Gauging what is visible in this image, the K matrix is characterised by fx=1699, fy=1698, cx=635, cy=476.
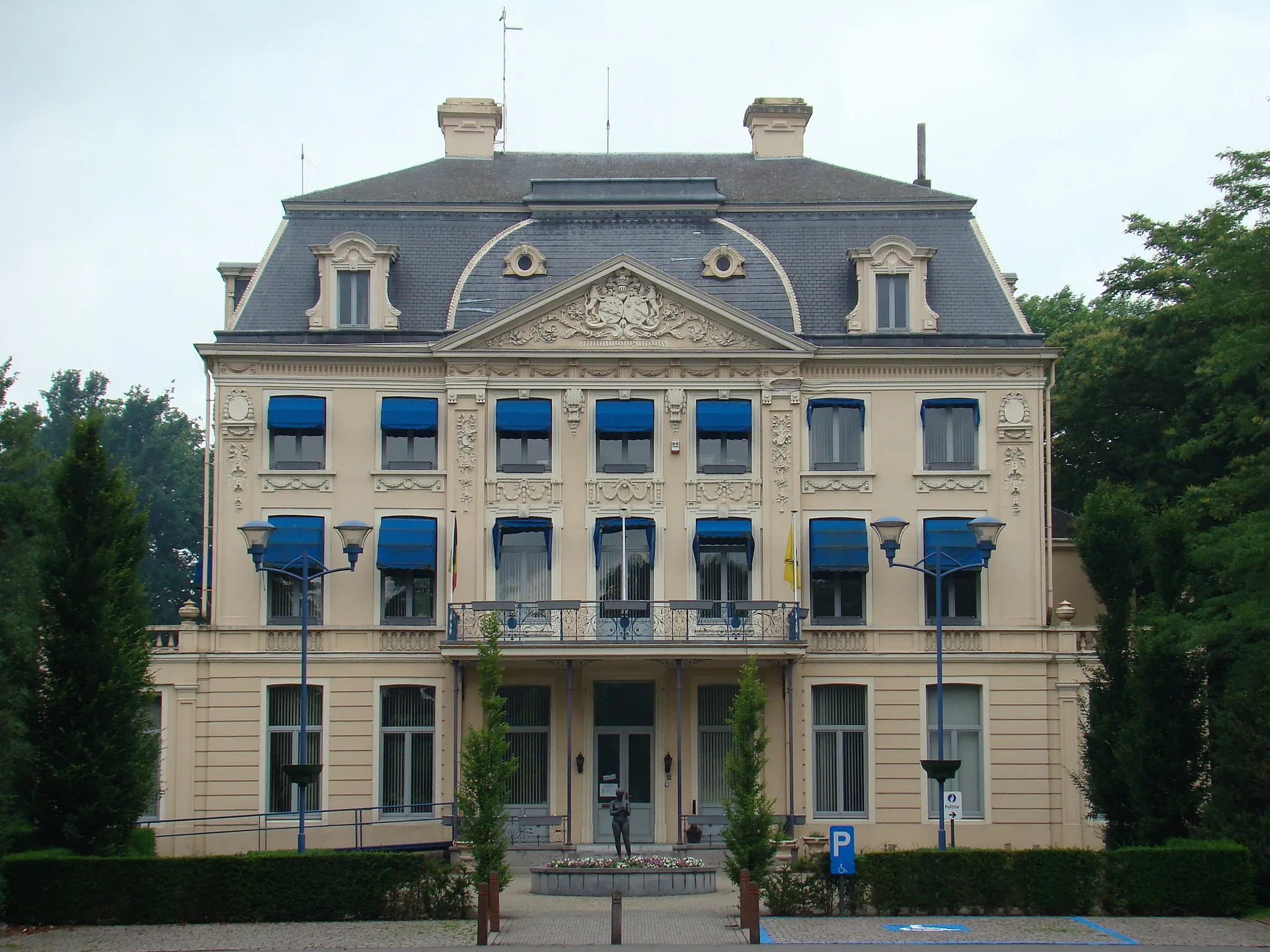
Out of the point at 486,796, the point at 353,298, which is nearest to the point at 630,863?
the point at 486,796

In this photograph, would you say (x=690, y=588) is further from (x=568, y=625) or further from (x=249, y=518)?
(x=249, y=518)

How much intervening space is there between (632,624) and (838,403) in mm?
7361

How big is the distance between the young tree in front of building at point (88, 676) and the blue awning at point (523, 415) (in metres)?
10.2

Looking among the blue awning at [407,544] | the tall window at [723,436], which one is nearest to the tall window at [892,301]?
the tall window at [723,436]

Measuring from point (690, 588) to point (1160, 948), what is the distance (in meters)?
16.6

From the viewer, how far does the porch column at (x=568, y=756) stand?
37812 mm

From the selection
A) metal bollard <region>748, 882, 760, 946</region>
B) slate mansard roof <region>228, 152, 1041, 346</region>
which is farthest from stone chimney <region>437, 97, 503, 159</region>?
metal bollard <region>748, 882, 760, 946</region>

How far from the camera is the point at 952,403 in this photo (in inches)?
1586

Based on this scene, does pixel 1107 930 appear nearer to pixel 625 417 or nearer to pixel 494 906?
pixel 494 906

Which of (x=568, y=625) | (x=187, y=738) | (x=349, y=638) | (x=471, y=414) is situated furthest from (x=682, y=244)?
(x=187, y=738)

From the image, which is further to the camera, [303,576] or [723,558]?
[723,558]

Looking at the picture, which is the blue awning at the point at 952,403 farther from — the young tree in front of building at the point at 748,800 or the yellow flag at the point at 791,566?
the young tree in front of building at the point at 748,800

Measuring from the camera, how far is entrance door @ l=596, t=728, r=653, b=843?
129 feet

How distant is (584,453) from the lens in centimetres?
3988
